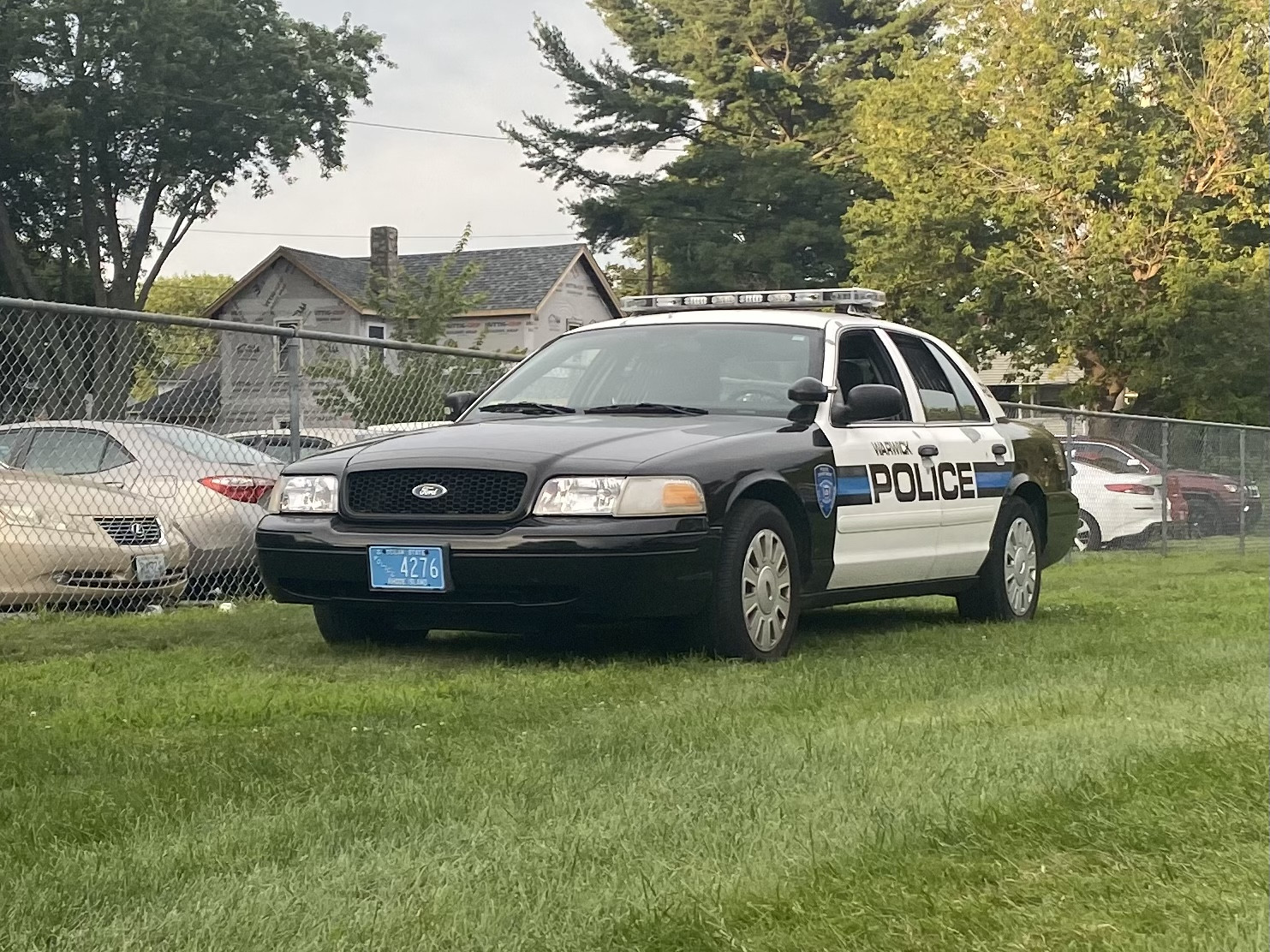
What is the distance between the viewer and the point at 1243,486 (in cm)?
1955

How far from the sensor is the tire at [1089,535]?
1815 centimetres

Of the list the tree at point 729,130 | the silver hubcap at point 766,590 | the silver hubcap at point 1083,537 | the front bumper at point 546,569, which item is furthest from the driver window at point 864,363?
the tree at point 729,130

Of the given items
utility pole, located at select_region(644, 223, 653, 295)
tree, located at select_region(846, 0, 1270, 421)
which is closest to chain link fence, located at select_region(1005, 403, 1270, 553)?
tree, located at select_region(846, 0, 1270, 421)

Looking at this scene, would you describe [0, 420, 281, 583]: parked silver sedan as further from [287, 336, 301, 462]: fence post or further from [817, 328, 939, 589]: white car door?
[817, 328, 939, 589]: white car door

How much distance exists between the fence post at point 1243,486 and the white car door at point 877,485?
1118 centimetres

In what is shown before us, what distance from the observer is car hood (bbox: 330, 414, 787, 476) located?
7.10m

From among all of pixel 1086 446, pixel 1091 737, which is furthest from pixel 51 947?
pixel 1086 446

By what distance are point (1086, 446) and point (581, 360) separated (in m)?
10.1

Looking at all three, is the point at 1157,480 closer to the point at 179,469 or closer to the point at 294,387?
the point at 294,387

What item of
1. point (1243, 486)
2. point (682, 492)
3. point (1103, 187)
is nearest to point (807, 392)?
point (682, 492)

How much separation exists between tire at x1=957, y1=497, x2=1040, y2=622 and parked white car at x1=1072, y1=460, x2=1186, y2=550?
813cm

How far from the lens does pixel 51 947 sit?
10.0 feet

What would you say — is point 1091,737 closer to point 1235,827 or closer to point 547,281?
point 1235,827

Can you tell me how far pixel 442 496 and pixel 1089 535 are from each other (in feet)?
40.7
